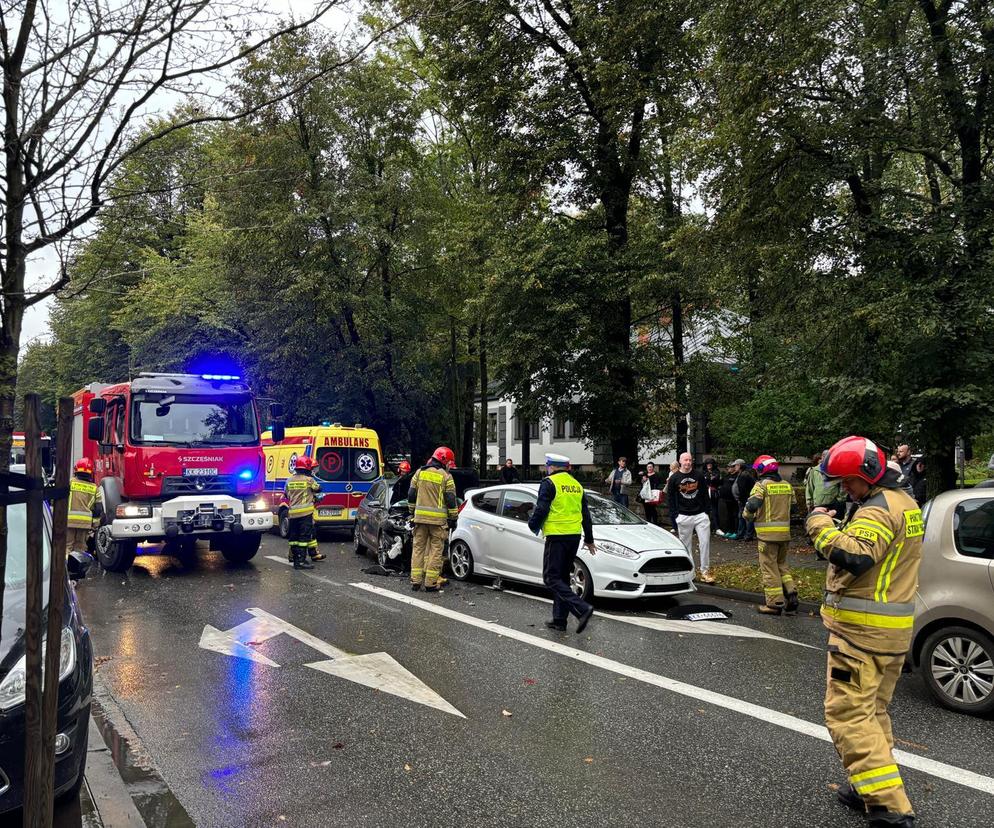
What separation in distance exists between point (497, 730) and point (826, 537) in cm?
260

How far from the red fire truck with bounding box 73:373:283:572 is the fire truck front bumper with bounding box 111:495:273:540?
0.6 inches

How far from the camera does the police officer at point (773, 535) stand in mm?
9250

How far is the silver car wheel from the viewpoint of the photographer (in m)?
5.52

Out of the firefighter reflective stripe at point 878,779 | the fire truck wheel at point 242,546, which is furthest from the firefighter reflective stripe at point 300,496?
the firefighter reflective stripe at point 878,779

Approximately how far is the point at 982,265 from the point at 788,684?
7.05 metres

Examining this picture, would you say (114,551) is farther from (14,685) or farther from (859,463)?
(859,463)

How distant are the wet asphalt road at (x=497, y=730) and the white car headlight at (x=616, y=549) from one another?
0.91 m

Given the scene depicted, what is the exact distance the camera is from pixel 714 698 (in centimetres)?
596

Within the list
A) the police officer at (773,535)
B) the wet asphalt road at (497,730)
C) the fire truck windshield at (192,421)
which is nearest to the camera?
the wet asphalt road at (497,730)

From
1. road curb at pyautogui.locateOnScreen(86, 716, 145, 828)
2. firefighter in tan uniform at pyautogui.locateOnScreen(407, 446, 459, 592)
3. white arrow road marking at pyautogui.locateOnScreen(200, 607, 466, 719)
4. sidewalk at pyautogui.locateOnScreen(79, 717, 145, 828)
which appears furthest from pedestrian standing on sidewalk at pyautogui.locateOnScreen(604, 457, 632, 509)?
sidewalk at pyautogui.locateOnScreen(79, 717, 145, 828)

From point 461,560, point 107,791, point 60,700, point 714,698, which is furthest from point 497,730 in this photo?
point 461,560

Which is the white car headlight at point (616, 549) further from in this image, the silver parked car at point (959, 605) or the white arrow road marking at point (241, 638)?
the white arrow road marking at point (241, 638)

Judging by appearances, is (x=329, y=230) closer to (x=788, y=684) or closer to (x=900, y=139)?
(x=900, y=139)

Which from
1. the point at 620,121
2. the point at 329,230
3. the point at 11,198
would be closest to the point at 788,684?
the point at 11,198
